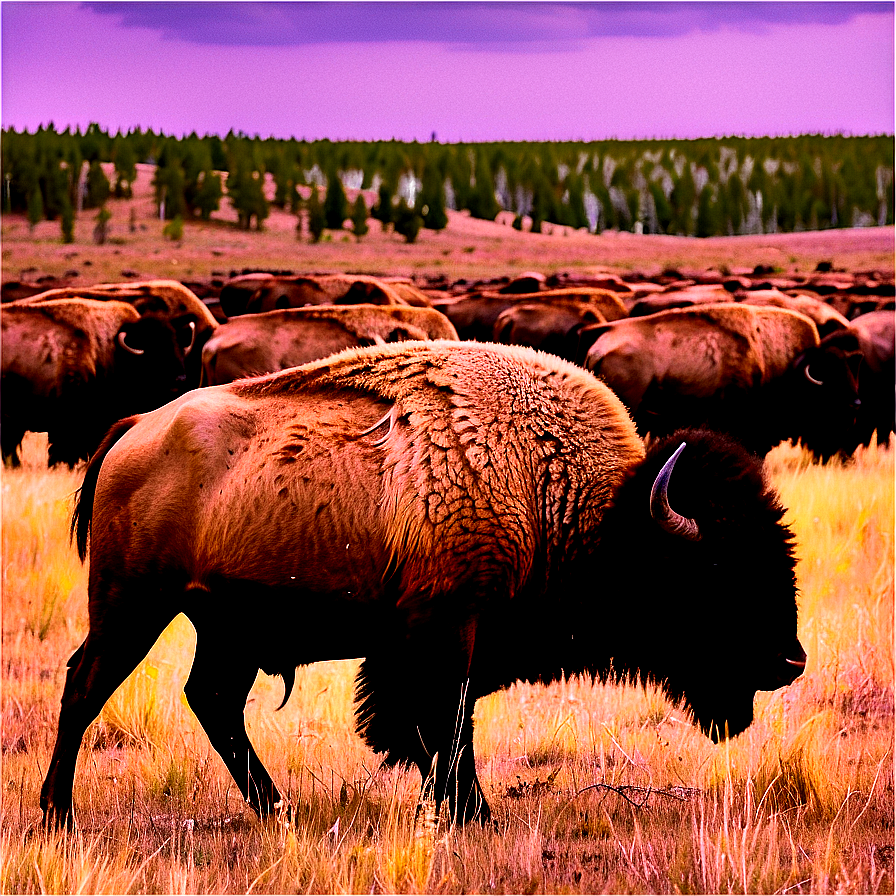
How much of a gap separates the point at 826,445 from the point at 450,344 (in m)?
8.86

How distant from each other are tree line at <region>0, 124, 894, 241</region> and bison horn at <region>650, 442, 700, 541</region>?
82.4 meters

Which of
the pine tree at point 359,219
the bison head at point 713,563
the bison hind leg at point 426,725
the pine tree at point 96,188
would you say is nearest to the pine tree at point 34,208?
the pine tree at point 96,188

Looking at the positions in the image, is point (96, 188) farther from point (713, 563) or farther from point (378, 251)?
point (713, 563)

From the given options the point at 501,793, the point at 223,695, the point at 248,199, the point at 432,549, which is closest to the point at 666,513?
the point at 432,549

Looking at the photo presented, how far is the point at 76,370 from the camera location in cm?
1168

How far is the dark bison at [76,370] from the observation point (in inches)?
459

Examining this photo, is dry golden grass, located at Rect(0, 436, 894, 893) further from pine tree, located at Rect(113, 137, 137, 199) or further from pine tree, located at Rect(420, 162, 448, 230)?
pine tree, located at Rect(113, 137, 137, 199)

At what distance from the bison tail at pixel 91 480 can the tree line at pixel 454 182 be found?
8151 centimetres

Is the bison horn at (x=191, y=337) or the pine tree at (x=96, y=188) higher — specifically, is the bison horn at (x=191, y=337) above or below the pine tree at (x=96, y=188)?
below

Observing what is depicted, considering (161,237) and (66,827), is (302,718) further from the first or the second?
(161,237)

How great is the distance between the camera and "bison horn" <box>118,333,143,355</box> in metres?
11.6

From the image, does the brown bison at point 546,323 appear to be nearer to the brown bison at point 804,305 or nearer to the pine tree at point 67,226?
the brown bison at point 804,305

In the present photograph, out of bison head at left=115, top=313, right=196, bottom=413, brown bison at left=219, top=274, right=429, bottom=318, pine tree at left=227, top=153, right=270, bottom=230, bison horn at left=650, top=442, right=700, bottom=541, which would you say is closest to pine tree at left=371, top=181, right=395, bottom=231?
pine tree at left=227, top=153, right=270, bottom=230

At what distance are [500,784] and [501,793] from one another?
16 cm
